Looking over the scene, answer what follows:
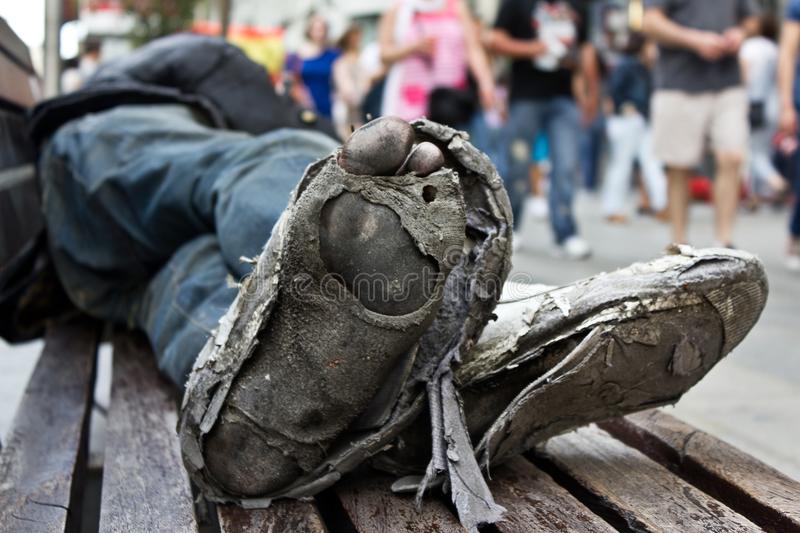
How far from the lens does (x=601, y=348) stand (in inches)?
55.6

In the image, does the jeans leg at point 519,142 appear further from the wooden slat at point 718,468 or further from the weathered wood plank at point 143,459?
the wooden slat at point 718,468

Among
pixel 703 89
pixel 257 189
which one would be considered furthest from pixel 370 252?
pixel 703 89

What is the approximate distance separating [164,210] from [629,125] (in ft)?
23.6

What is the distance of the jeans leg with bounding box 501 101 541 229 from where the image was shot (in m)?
5.87

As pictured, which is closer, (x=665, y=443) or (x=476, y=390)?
(x=476, y=390)

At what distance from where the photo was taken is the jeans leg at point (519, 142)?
587 cm

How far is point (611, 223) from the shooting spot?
8383 mm

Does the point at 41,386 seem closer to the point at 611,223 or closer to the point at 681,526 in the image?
the point at 681,526

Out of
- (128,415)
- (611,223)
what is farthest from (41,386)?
(611,223)

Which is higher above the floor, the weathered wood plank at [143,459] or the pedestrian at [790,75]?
the pedestrian at [790,75]

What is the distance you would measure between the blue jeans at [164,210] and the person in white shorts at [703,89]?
119 inches

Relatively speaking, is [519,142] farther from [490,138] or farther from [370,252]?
[370,252]

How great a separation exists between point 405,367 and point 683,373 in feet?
1.43

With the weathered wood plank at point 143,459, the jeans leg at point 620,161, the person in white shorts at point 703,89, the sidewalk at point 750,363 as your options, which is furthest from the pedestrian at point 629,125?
the weathered wood plank at point 143,459
